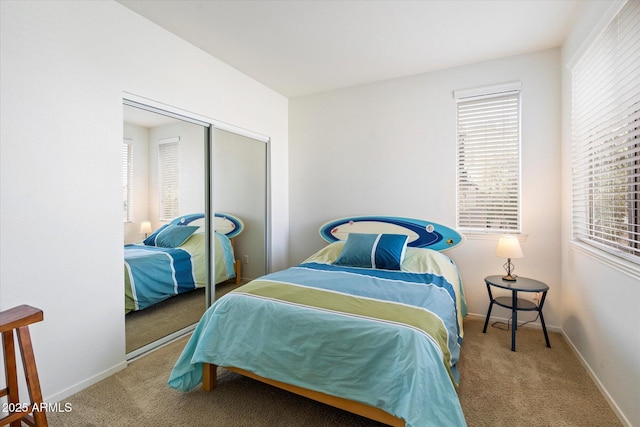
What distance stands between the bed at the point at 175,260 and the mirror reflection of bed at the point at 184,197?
15 millimetres

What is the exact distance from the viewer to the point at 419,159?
3.46 metres

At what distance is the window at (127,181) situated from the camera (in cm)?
233

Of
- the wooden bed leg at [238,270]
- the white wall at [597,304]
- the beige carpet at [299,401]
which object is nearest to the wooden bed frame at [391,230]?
the beige carpet at [299,401]

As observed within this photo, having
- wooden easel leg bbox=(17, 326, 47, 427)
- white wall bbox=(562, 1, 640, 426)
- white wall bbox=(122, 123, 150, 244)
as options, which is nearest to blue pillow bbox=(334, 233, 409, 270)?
white wall bbox=(562, 1, 640, 426)

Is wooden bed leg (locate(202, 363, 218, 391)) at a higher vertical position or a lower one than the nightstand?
lower

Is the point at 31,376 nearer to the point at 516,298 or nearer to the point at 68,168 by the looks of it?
the point at 68,168

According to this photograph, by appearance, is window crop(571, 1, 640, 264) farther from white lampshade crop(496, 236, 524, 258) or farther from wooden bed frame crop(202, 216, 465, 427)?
wooden bed frame crop(202, 216, 465, 427)

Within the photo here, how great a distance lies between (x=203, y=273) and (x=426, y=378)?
2.37 meters

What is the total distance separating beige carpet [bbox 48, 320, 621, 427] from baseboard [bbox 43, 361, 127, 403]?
37 millimetres

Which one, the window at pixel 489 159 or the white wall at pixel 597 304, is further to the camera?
the window at pixel 489 159

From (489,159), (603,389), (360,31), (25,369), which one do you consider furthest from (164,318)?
(489,159)

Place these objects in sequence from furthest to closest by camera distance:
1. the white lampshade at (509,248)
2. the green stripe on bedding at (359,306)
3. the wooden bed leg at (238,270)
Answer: the wooden bed leg at (238,270), the white lampshade at (509,248), the green stripe on bedding at (359,306)

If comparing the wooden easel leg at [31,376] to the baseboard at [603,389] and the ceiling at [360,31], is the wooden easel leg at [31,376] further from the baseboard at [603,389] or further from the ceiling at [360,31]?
the baseboard at [603,389]

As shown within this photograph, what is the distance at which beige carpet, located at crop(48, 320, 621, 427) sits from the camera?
174 cm
